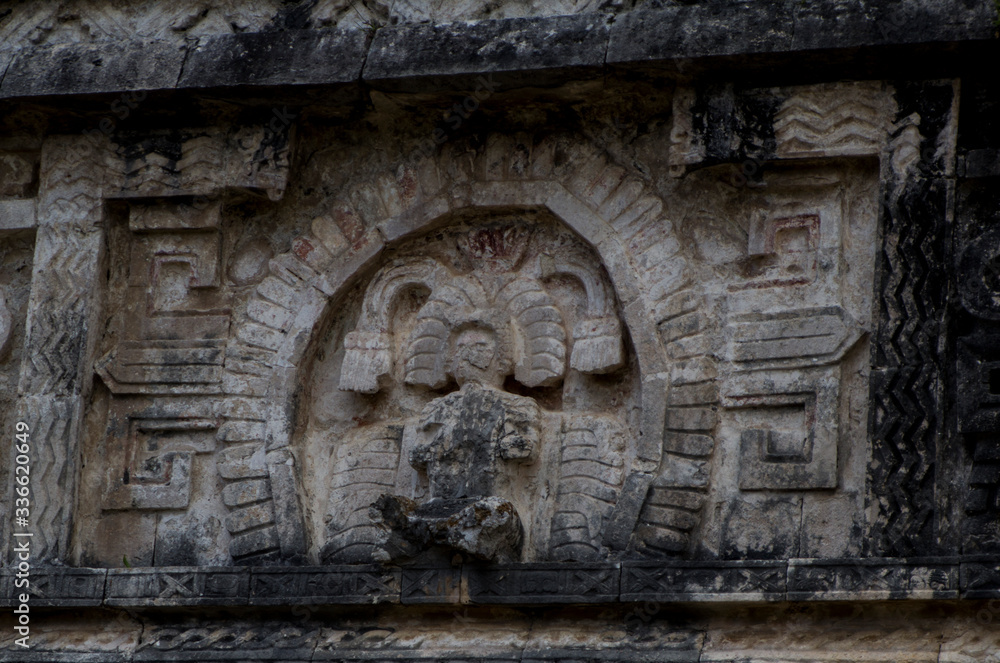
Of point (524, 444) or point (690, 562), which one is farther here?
point (524, 444)

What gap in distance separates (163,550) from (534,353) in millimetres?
2022

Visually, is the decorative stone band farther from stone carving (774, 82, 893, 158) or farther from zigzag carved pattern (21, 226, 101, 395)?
stone carving (774, 82, 893, 158)

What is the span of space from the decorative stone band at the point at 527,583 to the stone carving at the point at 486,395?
164 millimetres

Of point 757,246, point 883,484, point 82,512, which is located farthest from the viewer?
point 82,512

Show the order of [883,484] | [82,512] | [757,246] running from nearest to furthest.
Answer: [883,484]
[757,246]
[82,512]

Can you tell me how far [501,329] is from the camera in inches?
317

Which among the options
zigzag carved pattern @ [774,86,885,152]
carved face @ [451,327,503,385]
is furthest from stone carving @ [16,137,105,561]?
zigzag carved pattern @ [774,86,885,152]

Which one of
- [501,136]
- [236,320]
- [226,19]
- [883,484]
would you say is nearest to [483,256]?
[501,136]

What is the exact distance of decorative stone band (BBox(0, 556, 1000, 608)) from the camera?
22.6 ft

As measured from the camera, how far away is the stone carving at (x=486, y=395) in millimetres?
7641

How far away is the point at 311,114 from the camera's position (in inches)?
325

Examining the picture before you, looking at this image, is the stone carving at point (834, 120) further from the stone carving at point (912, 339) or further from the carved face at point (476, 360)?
the carved face at point (476, 360)

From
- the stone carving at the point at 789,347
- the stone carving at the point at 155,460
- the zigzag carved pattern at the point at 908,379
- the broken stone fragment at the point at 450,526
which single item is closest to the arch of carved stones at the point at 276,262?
the stone carving at the point at 155,460

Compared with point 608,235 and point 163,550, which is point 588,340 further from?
point 163,550
